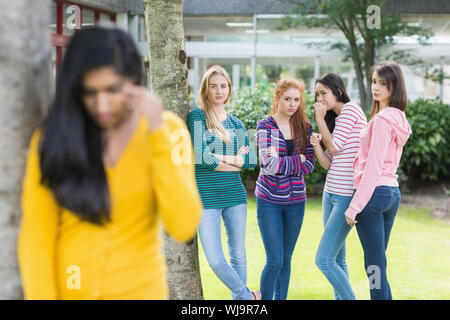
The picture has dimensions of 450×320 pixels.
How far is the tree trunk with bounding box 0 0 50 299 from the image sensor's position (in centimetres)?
213

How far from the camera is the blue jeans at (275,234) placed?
181 inches

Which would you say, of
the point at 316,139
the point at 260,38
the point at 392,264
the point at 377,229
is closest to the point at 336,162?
the point at 316,139

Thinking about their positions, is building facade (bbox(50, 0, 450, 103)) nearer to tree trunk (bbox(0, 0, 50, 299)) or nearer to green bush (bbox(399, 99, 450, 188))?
green bush (bbox(399, 99, 450, 188))

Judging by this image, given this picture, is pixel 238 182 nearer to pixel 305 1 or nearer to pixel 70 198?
pixel 70 198

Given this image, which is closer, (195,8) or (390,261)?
(390,261)

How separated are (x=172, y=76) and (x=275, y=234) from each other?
4.82ft

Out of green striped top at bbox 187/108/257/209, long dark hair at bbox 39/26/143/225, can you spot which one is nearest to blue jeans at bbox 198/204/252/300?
green striped top at bbox 187/108/257/209

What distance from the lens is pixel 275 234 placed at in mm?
4598

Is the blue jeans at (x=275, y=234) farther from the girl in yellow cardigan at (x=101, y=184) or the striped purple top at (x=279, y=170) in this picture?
the girl in yellow cardigan at (x=101, y=184)

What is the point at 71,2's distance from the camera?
1551 cm
